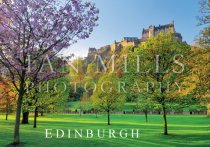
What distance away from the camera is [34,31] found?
25.7m

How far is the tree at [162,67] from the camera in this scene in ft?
112

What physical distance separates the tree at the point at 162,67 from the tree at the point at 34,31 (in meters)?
10.5

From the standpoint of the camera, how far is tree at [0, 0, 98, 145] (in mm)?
25325

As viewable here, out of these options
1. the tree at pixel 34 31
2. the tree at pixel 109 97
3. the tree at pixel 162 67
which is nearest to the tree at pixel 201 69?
the tree at pixel 162 67

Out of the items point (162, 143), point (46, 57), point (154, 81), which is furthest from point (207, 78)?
point (46, 57)

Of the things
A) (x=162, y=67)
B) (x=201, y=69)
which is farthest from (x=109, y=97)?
(x=201, y=69)

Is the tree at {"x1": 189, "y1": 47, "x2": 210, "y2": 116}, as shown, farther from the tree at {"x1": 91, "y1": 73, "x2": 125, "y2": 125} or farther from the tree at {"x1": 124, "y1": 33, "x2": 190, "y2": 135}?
the tree at {"x1": 91, "y1": 73, "x2": 125, "y2": 125}

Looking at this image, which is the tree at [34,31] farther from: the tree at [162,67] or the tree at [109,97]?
the tree at [109,97]

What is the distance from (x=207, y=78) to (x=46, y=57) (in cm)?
1614

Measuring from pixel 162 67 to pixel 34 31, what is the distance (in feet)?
49.4

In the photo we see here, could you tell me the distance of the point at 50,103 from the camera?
50.0 m

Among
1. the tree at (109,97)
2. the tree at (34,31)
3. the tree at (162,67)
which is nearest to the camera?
the tree at (34,31)

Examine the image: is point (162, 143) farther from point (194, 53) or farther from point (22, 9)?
point (22, 9)

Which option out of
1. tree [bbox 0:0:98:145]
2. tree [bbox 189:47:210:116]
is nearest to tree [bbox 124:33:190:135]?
tree [bbox 189:47:210:116]
